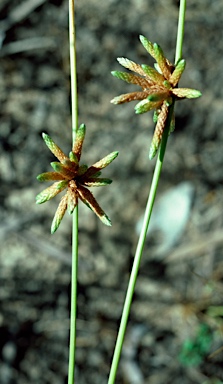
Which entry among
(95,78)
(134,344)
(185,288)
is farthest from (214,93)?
(134,344)

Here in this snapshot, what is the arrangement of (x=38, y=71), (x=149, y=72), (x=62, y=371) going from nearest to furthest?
(x=149, y=72)
(x=38, y=71)
(x=62, y=371)

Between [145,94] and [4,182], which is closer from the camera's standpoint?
[145,94]

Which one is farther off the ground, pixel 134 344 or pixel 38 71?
pixel 38 71

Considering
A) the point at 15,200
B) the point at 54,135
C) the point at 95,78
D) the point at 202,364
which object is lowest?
the point at 202,364

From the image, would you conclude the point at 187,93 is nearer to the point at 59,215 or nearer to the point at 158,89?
the point at 158,89

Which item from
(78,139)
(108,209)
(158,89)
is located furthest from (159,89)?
(108,209)

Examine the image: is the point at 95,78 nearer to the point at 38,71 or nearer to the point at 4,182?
the point at 38,71

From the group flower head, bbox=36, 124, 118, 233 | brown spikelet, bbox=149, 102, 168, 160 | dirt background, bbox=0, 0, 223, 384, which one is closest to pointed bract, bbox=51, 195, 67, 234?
flower head, bbox=36, 124, 118, 233

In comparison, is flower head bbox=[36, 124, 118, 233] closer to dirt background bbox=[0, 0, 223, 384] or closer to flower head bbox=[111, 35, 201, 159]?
flower head bbox=[111, 35, 201, 159]

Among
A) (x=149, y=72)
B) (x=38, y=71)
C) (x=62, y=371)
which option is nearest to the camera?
(x=149, y=72)
